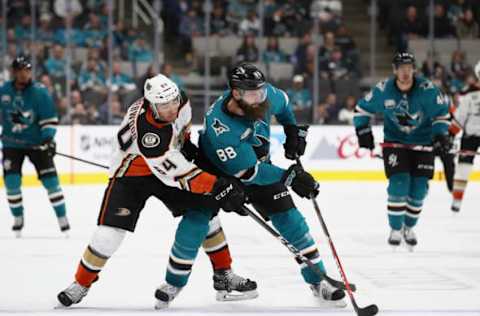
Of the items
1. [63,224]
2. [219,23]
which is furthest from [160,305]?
[219,23]

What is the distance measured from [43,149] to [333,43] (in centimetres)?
686

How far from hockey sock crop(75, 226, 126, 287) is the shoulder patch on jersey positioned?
579mm

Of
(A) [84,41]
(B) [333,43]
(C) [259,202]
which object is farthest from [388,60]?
(C) [259,202]

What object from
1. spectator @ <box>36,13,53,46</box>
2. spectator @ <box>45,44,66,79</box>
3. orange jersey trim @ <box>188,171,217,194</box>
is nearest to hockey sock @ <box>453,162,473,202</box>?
orange jersey trim @ <box>188,171,217,194</box>

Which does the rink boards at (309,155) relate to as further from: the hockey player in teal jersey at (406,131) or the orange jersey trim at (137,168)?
the orange jersey trim at (137,168)

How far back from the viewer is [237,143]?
446 cm

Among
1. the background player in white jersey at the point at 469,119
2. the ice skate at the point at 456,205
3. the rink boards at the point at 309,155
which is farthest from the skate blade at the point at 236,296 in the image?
the rink boards at the point at 309,155

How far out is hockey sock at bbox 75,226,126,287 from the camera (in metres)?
4.55

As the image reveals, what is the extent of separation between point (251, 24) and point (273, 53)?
0.69 meters

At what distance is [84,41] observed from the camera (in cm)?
1287

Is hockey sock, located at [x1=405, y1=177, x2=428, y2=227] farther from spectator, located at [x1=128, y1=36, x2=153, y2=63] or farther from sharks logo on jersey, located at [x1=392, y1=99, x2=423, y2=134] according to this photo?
spectator, located at [x1=128, y1=36, x2=153, y2=63]

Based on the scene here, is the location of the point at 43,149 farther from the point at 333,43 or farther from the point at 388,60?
the point at 388,60

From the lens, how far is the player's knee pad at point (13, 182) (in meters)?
7.26

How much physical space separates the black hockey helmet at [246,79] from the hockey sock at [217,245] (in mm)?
655
